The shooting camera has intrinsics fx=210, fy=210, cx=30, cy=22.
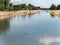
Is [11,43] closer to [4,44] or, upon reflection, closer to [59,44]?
[4,44]

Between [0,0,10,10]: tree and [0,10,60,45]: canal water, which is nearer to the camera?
[0,10,60,45]: canal water

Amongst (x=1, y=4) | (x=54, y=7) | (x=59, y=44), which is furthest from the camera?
(x=54, y=7)

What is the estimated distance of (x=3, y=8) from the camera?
79562mm

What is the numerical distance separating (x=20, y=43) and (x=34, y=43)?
105cm

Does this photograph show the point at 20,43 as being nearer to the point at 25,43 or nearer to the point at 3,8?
the point at 25,43

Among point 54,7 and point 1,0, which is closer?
point 1,0

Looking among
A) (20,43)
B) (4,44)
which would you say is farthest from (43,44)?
(4,44)

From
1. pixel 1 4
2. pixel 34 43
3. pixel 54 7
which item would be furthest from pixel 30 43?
pixel 54 7

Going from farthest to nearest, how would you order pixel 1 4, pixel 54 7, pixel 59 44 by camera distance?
pixel 54 7, pixel 1 4, pixel 59 44

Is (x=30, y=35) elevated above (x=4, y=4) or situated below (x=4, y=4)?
above

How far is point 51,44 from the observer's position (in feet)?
49.6

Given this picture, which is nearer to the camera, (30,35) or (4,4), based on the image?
(30,35)

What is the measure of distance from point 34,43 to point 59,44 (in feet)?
6.14

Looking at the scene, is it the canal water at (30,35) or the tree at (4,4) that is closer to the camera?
the canal water at (30,35)
